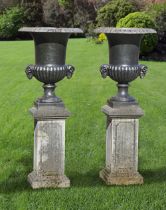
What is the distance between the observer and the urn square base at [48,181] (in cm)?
584

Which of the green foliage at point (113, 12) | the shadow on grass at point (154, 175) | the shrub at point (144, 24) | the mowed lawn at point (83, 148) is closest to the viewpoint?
the mowed lawn at point (83, 148)

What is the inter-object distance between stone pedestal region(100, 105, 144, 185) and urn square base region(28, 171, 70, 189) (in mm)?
509

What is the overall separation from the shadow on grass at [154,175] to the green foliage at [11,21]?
2998 centimetres

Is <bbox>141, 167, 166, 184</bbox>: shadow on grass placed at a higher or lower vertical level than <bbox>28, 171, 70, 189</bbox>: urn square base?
lower

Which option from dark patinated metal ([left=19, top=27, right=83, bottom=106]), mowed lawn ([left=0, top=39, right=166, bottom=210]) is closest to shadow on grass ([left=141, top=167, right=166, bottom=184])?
mowed lawn ([left=0, top=39, right=166, bottom=210])

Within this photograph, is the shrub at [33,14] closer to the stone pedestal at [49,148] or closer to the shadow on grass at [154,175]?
the shadow on grass at [154,175]

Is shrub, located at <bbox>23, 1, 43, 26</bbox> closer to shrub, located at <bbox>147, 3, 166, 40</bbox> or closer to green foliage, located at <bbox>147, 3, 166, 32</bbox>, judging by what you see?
green foliage, located at <bbox>147, 3, 166, 32</bbox>

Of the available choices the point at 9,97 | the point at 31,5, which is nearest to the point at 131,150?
the point at 9,97

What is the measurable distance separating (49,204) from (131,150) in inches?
49.7

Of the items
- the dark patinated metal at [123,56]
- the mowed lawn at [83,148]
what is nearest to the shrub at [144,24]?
the mowed lawn at [83,148]

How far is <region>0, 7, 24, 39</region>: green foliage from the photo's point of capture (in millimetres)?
35812

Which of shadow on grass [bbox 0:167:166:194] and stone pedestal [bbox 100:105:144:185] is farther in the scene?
stone pedestal [bbox 100:105:144:185]

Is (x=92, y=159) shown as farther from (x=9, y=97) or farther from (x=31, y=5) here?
(x=31, y=5)

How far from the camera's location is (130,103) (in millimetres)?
6090
